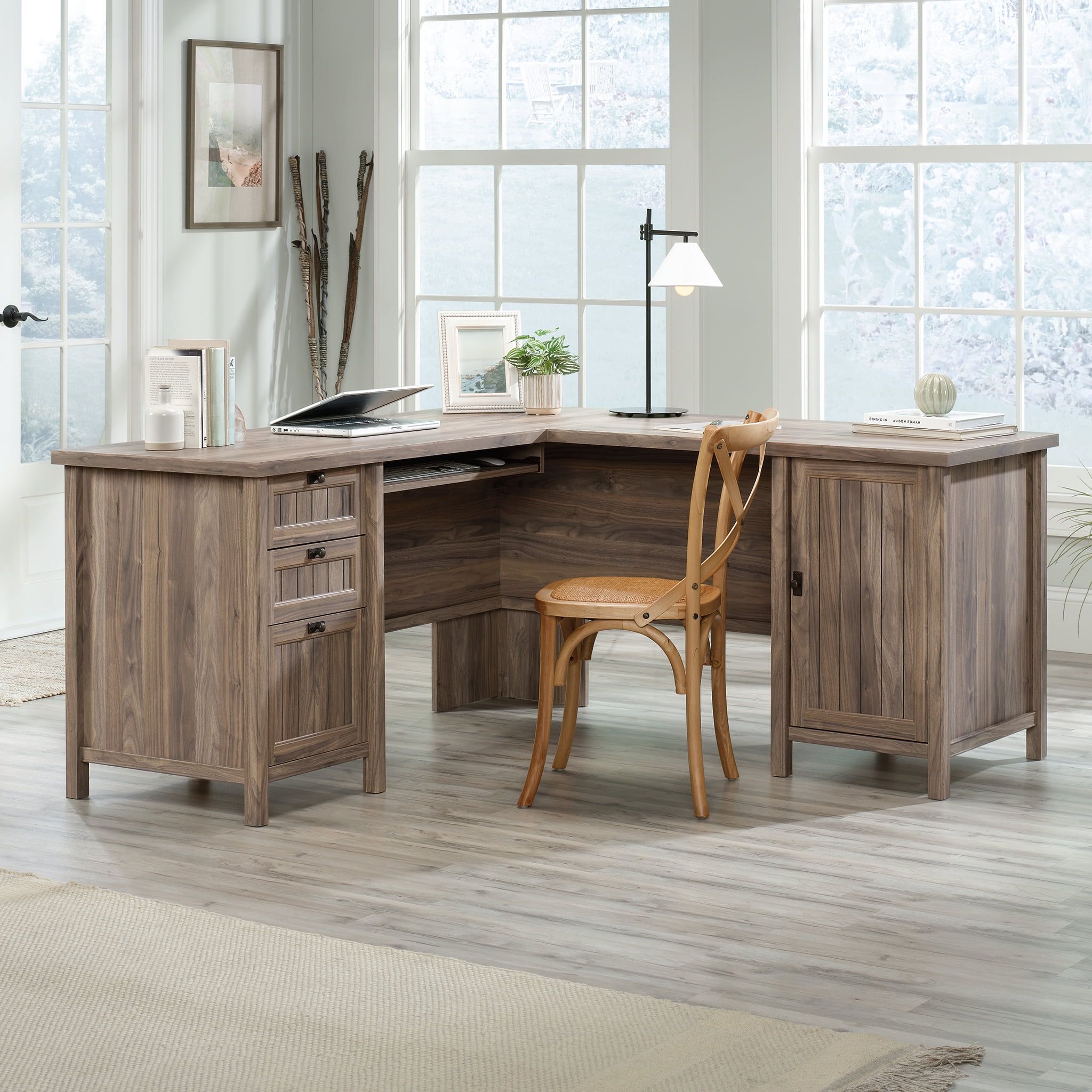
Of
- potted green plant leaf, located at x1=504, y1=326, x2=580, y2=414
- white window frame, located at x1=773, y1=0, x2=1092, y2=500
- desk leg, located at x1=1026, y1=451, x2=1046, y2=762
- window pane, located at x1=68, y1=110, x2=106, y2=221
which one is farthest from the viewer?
window pane, located at x1=68, y1=110, x2=106, y2=221

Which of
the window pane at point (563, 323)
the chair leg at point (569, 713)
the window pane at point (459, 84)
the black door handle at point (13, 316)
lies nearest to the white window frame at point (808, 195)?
the window pane at point (563, 323)

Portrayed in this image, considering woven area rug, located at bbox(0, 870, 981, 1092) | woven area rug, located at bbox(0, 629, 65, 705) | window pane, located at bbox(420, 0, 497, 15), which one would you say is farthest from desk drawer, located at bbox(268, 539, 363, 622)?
window pane, located at bbox(420, 0, 497, 15)

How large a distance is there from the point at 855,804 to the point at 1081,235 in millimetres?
2360

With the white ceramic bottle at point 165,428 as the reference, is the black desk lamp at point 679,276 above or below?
above

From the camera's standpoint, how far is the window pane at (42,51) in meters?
5.75

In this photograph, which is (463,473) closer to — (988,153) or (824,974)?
(824,974)

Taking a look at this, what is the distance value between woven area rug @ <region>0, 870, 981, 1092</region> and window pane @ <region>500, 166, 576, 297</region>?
12.2ft

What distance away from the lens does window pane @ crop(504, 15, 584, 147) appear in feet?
20.8

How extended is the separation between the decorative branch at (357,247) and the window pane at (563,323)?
1.94 feet

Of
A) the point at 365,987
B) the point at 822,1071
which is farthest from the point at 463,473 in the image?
the point at 822,1071

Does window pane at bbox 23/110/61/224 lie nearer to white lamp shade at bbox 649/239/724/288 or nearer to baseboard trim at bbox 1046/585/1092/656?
white lamp shade at bbox 649/239/724/288

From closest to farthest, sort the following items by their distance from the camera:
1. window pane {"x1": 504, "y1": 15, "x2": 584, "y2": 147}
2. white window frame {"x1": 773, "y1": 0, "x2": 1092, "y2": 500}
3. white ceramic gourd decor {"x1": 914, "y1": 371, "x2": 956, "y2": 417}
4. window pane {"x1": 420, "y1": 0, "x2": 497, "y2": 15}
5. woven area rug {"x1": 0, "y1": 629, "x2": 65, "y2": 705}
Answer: white ceramic gourd decor {"x1": 914, "y1": 371, "x2": 956, "y2": 417} < woven area rug {"x1": 0, "y1": 629, "x2": 65, "y2": 705} < white window frame {"x1": 773, "y1": 0, "x2": 1092, "y2": 500} < window pane {"x1": 504, "y1": 15, "x2": 584, "y2": 147} < window pane {"x1": 420, "y1": 0, "x2": 497, "y2": 15}

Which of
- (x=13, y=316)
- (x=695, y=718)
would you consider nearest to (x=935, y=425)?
(x=695, y=718)

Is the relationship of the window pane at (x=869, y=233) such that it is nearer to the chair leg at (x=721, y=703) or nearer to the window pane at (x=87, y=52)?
the chair leg at (x=721, y=703)
